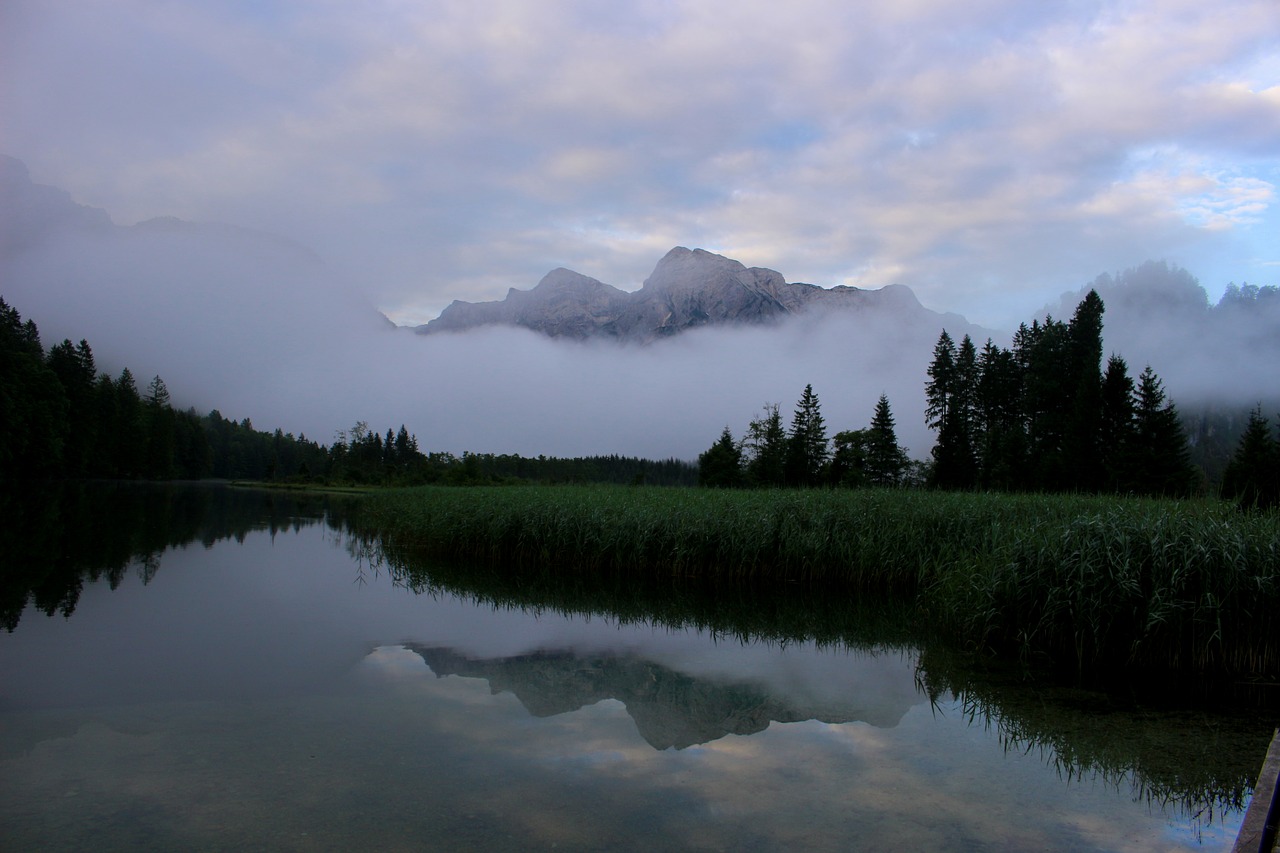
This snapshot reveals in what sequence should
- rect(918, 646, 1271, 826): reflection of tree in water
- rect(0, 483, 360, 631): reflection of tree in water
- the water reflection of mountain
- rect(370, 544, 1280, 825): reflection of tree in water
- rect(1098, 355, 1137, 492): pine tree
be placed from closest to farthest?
rect(918, 646, 1271, 826): reflection of tree in water → rect(370, 544, 1280, 825): reflection of tree in water → the water reflection of mountain → rect(0, 483, 360, 631): reflection of tree in water → rect(1098, 355, 1137, 492): pine tree

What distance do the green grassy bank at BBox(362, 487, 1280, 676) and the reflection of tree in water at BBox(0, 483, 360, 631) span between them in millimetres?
5559

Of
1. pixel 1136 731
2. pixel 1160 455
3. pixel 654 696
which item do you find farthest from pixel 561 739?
pixel 1160 455

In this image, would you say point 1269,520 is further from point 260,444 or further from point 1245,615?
point 260,444

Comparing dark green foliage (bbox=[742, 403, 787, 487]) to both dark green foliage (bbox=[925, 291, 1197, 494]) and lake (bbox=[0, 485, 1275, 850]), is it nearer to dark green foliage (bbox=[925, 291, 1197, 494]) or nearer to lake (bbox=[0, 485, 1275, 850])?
dark green foliage (bbox=[925, 291, 1197, 494])

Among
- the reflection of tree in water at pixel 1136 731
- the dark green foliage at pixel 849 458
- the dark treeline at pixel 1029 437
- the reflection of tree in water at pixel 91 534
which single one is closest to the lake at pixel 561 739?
the reflection of tree in water at pixel 1136 731

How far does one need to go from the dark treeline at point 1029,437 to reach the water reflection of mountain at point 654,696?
23.0 meters

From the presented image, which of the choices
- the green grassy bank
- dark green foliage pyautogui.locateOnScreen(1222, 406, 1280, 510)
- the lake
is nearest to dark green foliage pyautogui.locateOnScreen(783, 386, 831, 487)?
dark green foliage pyautogui.locateOnScreen(1222, 406, 1280, 510)

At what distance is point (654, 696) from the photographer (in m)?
7.37

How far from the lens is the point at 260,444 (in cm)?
11538

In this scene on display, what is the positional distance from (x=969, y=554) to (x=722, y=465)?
141ft

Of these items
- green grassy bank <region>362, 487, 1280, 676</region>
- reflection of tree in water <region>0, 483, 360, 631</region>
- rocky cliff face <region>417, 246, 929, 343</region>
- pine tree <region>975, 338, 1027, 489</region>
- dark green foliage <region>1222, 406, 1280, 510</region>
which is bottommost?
reflection of tree in water <region>0, 483, 360, 631</region>

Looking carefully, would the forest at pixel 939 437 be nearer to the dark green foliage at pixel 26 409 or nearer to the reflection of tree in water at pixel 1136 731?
the dark green foliage at pixel 26 409

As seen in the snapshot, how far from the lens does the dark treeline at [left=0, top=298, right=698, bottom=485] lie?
47.3 meters

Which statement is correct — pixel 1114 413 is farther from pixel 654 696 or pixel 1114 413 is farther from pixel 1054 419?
pixel 654 696
